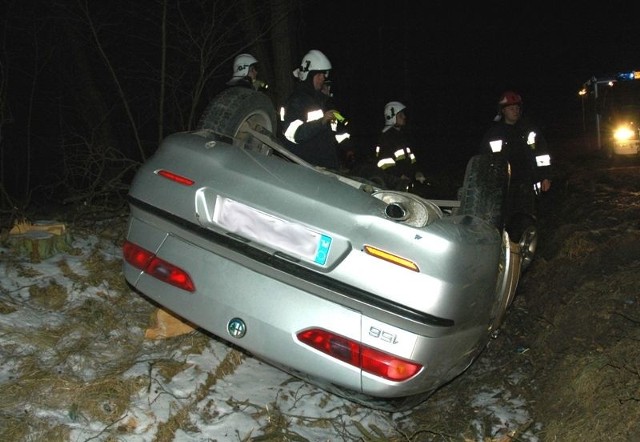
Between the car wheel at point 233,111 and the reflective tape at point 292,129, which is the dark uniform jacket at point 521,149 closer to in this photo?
the reflective tape at point 292,129

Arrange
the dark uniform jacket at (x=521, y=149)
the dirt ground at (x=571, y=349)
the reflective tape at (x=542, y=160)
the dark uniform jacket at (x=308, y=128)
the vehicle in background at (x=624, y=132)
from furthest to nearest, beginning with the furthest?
the vehicle in background at (x=624, y=132) < the reflective tape at (x=542, y=160) < the dark uniform jacket at (x=521, y=149) < the dark uniform jacket at (x=308, y=128) < the dirt ground at (x=571, y=349)

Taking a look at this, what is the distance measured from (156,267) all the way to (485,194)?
5.73 ft

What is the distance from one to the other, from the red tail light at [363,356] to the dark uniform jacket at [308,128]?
2218mm

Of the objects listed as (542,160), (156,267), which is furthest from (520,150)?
(156,267)

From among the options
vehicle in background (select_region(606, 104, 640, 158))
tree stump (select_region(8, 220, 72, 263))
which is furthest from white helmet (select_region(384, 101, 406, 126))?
vehicle in background (select_region(606, 104, 640, 158))

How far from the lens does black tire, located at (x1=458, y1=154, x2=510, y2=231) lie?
135 inches

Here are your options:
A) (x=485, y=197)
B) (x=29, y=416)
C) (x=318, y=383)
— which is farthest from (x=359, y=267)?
(x=29, y=416)

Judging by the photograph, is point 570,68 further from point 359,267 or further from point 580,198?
point 359,267

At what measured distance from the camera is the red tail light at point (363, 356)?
294 cm

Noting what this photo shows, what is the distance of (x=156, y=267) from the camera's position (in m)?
3.34

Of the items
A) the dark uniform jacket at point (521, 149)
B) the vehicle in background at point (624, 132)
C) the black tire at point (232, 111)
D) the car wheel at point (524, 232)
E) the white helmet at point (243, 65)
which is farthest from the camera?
the vehicle in background at point (624, 132)

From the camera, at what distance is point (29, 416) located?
315 centimetres

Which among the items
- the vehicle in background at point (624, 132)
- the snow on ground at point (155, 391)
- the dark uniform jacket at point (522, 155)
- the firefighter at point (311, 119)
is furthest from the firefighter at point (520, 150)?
the vehicle in background at point (624, 132)

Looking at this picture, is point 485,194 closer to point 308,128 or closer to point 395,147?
point 308,128
